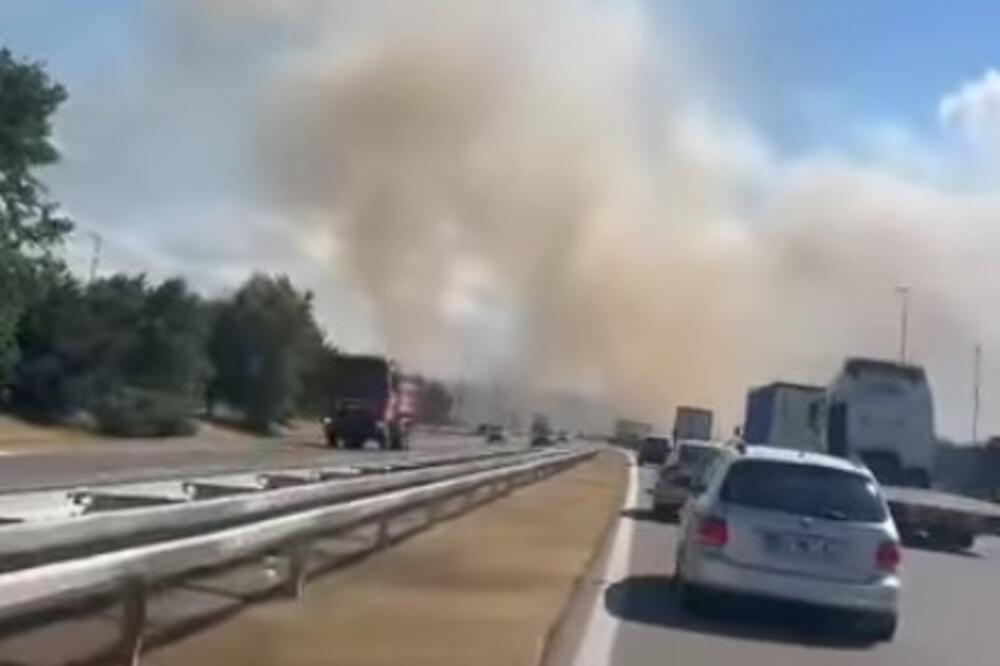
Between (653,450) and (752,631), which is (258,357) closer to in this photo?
(653,450)

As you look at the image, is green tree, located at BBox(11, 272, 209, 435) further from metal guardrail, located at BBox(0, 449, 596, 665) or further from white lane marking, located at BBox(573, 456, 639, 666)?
metal guardrail, located at BBox(0, 449, 596, 665)

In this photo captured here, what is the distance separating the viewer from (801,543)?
1858cm

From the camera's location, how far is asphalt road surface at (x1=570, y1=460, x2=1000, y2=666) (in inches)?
621

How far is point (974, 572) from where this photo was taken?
107ft

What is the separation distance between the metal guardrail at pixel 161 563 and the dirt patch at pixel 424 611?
0.47 metres

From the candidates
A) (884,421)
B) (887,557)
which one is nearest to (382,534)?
(887,557)

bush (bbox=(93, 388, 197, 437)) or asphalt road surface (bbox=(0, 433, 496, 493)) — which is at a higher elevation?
bush (bbox=(93, 388, 197, 437))

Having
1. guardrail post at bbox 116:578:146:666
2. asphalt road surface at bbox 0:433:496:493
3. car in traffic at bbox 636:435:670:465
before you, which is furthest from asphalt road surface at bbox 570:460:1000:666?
car in traffic at bbox 636:435:670:465

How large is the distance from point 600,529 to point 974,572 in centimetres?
599

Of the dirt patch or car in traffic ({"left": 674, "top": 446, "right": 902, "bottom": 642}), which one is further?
car in traffic ({"left": 674, "top": 446, "right": 902, "bottom": 642})

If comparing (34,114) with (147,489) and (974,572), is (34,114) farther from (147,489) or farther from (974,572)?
(147,489)

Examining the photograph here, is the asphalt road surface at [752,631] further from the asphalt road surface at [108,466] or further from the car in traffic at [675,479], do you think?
the car in traffic at [675,479]

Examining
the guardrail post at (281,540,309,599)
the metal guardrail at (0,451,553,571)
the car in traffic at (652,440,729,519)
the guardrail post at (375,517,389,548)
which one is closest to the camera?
the metal guardrail at (0,451,553,571)

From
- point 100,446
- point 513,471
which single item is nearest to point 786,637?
point 513,471
